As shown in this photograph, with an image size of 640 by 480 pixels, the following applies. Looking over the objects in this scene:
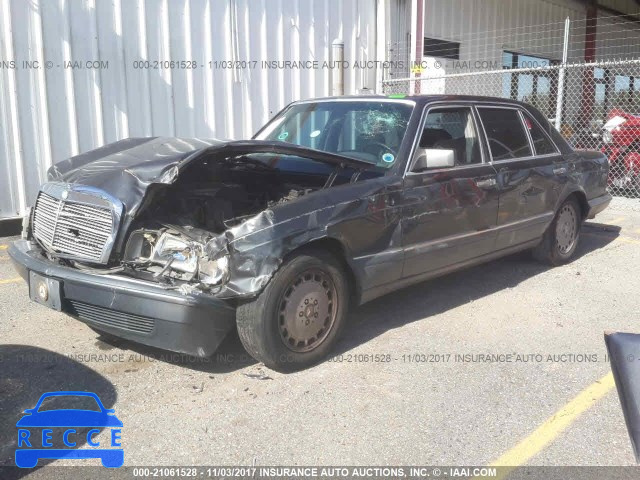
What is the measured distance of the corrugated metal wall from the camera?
7.20m

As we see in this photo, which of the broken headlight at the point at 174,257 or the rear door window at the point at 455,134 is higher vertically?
the rear door window at the point at 455,134

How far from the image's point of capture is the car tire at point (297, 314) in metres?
3.38

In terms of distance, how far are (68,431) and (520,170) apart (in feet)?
13.2

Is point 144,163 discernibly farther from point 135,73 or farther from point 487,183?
point 135,73

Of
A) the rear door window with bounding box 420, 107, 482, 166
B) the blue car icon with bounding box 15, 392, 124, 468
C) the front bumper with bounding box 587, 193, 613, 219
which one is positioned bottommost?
the blue car icon with bounding box 15, 392, 124, 468

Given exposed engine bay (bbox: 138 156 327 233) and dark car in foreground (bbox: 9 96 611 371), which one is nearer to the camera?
dark car in foreground (bbox: 9 96 611 371)

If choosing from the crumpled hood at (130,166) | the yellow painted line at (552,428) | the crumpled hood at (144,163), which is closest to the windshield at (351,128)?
the crumpled hood at (144,163)

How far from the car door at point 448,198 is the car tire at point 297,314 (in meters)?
0.69

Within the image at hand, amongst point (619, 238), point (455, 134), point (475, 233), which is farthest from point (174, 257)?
point (619, 238)

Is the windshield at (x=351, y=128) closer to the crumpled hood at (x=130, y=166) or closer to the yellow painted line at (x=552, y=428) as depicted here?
the crumpled hood at (x=130, y=166)

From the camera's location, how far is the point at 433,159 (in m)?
4.23

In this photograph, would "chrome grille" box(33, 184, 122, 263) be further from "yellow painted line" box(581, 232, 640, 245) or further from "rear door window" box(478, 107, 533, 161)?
"yellow painted line" box(581, 232, 640, 245)

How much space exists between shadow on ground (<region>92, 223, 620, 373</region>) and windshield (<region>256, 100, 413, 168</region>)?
1.21 m

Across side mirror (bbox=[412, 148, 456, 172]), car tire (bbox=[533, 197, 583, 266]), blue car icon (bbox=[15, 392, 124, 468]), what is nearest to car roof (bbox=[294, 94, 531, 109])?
side mirror (bbox=[412, 148, 456, 172])
